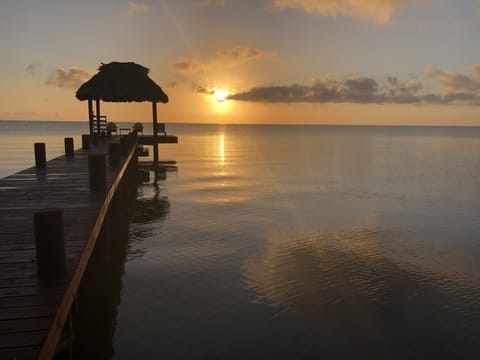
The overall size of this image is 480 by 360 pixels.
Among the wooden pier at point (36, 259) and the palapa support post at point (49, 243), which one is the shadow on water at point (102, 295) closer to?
the wooden pier at point (36, 259)

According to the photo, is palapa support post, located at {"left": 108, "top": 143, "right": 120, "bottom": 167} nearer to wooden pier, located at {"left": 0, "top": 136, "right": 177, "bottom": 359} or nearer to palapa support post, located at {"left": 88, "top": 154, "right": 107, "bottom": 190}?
wooden pier, located at {"left": 0, "top": 136, "right": 177, "bottom": 359}

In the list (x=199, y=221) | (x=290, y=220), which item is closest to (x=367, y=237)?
(x=290, y=220)

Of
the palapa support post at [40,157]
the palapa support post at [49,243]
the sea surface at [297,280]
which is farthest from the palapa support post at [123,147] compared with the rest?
the palapa support post at [49,243]

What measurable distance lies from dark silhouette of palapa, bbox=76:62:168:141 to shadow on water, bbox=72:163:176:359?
12.6 metres

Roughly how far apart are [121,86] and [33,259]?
2228cm

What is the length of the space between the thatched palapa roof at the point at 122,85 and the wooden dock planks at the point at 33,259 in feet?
50.7

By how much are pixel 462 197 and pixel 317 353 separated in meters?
18.9

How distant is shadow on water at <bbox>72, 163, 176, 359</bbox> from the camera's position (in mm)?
6824

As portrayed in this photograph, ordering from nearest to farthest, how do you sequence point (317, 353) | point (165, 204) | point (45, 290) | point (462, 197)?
point (45, 290)
point (317, 353)
point (165, 204)
point (462, 197)

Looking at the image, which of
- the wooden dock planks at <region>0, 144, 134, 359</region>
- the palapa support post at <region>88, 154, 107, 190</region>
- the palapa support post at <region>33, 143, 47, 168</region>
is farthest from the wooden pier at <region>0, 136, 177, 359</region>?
the palapa support post at <region>33, 143, 47, 168</region>

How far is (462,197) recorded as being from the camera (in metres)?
22.1

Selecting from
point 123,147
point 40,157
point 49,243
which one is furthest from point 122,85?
point 49,243

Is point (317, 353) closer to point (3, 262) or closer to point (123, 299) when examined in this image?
point (123, 299)

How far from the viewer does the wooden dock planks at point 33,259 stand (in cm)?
348
